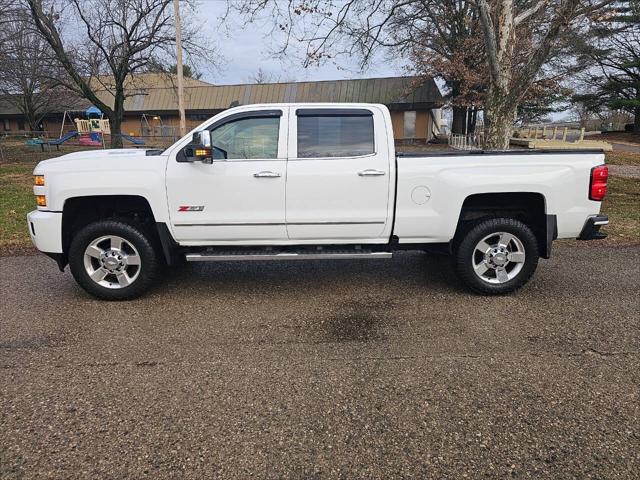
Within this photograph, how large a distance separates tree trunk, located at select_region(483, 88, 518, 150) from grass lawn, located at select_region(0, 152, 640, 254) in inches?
96.2

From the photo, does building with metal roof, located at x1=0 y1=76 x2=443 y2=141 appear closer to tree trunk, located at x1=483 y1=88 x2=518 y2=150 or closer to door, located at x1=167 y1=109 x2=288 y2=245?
tree trunk, located at x1=483 y1=88 x2=518 y2=150

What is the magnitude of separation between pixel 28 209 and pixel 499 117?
9.50m

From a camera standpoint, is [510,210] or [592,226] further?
[510,210]

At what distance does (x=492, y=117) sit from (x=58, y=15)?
17.9m

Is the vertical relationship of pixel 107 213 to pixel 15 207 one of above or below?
above

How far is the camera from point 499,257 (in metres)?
4.63

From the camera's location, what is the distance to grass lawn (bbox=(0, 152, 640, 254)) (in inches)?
272

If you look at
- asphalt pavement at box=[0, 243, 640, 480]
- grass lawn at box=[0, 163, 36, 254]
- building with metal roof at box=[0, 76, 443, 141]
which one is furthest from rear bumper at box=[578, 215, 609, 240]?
Answer: building with metal roof at box=[0, 76, 443, 141]

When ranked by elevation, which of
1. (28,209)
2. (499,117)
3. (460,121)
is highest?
(460,121)

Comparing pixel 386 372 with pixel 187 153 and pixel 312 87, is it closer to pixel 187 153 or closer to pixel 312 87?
pixel 187 153

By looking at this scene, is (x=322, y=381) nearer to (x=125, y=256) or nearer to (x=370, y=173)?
(x=370, y=173)

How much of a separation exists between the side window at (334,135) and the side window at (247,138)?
28 centimetres

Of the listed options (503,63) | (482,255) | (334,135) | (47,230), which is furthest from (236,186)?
(503,63)

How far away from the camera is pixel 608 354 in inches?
136
